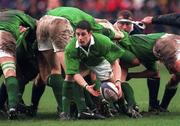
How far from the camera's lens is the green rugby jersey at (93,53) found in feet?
37.1

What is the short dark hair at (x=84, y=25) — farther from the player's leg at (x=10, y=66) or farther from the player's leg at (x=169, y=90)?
the player's leg at (x=169, y=90)

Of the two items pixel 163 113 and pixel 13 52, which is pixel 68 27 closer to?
pixel 13 52

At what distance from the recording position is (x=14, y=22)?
12.0m

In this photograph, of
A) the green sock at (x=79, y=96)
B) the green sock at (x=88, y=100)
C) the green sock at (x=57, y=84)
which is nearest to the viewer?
the green sock at (x=79, y=96)

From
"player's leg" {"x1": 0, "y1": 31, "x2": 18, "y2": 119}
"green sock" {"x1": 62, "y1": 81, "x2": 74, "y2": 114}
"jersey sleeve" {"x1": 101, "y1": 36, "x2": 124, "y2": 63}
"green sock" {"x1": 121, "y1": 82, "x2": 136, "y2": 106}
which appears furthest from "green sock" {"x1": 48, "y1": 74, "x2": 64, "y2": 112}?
"green sock" {"x1": 121, "y1": 82, "x2": 136, "y2": 106}

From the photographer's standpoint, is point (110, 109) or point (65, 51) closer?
point (65, 51)

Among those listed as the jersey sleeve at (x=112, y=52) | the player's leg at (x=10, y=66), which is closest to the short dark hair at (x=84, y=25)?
the jersey sleeve at (x=112, y=52)

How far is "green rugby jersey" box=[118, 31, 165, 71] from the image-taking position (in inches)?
493

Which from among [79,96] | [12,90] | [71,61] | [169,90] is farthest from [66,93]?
[169,90]

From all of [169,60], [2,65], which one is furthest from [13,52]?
[169,60]

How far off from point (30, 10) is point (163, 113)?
1220 cm

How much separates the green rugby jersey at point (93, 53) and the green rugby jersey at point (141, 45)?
0.88 m

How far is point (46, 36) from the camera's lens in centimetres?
1198

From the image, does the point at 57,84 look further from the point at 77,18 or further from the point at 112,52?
the point at 77,18
